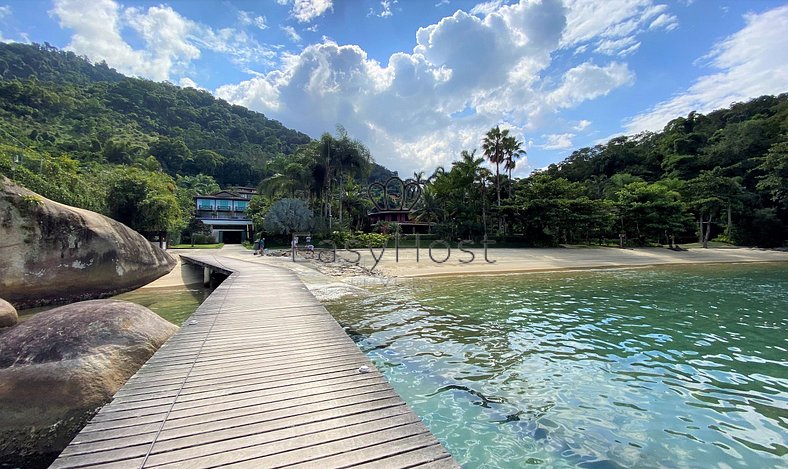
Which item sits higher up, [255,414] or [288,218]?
[288,218]

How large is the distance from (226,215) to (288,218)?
115ft

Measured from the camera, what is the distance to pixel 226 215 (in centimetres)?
6625

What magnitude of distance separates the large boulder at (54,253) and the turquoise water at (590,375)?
979 cm

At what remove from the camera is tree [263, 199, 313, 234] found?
3750cm

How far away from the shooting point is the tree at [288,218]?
123ft

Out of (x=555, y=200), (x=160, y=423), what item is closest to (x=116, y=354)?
(x=160, y=423)

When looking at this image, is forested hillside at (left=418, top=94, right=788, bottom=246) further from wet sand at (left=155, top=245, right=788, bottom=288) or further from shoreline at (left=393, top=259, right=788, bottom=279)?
shoreline at (left=393, top=259, right=788, bottom=279)

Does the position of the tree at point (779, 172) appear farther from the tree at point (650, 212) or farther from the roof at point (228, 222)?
the roof at point (228, 222)

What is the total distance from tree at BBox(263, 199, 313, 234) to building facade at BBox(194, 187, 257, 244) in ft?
62.2

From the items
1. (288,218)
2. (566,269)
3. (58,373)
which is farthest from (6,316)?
→ (288,218)

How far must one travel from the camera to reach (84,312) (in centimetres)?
623

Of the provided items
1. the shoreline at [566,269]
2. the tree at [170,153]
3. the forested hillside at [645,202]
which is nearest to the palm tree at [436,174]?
the forested hillside at [645,202]

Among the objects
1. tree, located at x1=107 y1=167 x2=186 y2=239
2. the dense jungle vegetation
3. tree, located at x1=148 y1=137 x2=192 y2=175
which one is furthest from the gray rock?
tree, located at x1=148 y1=137 x2=192 y2=175

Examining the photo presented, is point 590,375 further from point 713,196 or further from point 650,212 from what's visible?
point 713,196
